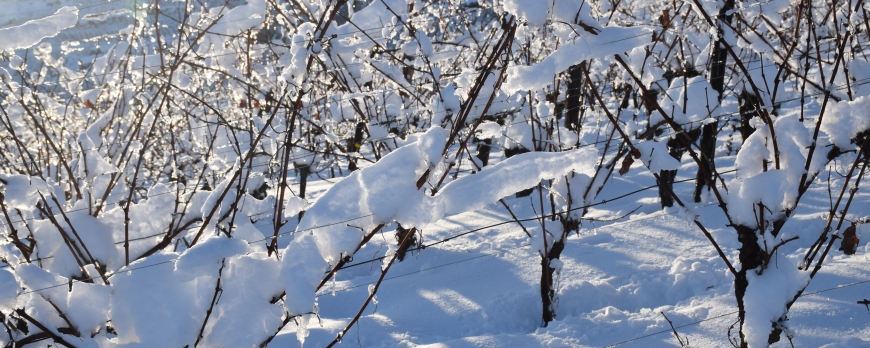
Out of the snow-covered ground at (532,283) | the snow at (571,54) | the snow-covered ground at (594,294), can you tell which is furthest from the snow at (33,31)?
the snow at (571,54)

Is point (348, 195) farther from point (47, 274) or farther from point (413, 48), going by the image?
point (413, 48)

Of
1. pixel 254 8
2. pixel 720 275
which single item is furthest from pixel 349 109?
pixel 720 275

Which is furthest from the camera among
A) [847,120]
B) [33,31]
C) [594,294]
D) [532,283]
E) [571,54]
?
[532,283]

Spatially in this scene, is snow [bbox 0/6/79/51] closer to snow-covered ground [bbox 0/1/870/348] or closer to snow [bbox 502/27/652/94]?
snow-covered ground [bbox 0/1/870/348]

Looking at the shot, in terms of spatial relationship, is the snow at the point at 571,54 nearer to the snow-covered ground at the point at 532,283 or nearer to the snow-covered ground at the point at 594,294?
the snow-covered ground at the point at 532,283

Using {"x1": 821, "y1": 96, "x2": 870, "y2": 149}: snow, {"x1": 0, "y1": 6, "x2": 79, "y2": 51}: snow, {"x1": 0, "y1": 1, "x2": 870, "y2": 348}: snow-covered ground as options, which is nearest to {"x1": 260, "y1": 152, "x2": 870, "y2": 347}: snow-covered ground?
Result: {"x1": 0, "y1": 1, "x2": 870, "y2": 348}: snow-covered ground

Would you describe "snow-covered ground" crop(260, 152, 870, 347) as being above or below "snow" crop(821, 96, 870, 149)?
below

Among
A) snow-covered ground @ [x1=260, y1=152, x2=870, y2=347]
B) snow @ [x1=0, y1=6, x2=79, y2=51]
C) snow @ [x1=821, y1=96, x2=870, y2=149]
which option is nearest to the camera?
snow @ [x1=0, y1=6, x2=79, y2=51]

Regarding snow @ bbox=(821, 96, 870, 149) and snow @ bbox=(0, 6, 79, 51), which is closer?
snow @ bbox=(0, 6, 79, 51)

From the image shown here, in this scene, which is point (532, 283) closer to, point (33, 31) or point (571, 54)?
point (571, 54)

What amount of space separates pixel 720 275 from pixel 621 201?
6.21 ft

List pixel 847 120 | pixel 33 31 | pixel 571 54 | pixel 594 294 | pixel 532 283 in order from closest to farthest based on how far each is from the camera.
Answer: pixel 571 54
pixel 33 31
pixel 847 120
pixel 594 294
pixel 532 283

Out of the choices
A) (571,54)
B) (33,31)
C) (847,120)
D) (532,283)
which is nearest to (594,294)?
(532,283)

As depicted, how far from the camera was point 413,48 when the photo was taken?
421 cm
